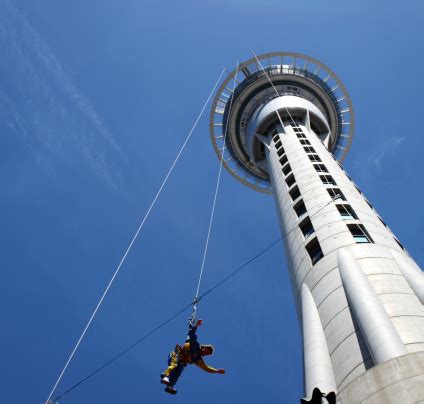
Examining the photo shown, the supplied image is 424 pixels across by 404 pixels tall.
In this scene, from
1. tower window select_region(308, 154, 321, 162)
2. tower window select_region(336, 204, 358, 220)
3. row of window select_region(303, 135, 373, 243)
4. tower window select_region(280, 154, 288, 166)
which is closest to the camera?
row of window select_region(303, 135, 373, 243)

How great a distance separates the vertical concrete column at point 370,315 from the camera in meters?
12.7

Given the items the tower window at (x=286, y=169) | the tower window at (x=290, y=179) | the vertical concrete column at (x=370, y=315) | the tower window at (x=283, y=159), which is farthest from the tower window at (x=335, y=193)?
the tower window at (x=283, y=159)

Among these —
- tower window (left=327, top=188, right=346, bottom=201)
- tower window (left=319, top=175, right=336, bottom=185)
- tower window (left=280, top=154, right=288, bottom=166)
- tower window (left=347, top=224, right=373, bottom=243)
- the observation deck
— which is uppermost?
the observation deck

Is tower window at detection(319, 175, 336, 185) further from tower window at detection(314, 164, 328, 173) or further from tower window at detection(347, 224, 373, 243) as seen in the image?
tower window at detection(347, 224, 373, 243)

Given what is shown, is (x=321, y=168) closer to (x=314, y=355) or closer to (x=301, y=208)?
(x=301, y=208)

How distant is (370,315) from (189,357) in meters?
7.49

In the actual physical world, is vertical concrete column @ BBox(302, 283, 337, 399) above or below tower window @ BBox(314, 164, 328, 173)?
below

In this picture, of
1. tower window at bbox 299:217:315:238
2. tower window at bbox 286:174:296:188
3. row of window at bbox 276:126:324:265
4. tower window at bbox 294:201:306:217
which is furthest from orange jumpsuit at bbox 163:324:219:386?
tower window at bbox 286:174:296:188

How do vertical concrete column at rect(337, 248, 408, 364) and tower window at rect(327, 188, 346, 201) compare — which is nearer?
vertical concrete column at rect(337, 248, 408, 364)

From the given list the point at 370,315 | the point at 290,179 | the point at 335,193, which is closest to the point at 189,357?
the point at 370,315

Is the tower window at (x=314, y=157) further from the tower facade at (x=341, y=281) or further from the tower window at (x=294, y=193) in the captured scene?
the tower window at (x=294, y=193)

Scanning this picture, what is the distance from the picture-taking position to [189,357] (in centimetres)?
1742

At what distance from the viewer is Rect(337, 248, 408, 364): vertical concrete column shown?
41.6 ft

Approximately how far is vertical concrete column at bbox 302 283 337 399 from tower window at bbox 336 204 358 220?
19.5 ft
